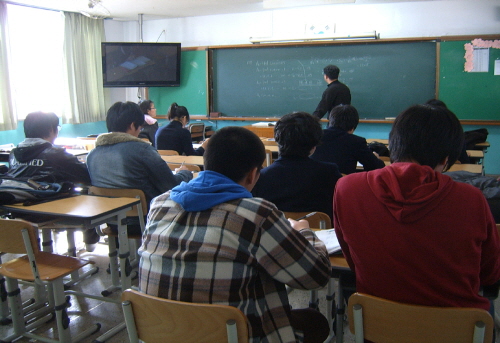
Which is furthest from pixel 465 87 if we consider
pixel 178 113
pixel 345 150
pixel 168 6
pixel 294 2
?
pixel 168 6

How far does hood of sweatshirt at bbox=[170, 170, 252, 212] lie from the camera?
3.77 feet

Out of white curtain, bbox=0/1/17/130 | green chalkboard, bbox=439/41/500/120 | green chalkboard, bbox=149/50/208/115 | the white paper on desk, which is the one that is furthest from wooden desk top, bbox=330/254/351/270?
green chalkboard, bbox=149/50/208/115

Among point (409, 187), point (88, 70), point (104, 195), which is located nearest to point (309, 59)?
point (88, 70)

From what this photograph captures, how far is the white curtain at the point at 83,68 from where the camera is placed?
6707mm

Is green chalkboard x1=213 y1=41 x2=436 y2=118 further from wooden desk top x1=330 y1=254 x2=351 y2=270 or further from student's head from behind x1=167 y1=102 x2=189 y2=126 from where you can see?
wooden desk top x1=330 y1=254 x2=351 y2=270

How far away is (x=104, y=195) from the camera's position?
8.28 feet

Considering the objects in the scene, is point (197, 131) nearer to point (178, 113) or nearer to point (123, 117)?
point (178, 113)

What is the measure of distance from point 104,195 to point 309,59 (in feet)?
15.4

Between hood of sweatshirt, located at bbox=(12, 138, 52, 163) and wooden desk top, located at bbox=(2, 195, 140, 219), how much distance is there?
1.38ft

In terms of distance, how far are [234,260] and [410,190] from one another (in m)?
0.49

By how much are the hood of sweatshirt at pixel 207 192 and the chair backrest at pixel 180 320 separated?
252 mm

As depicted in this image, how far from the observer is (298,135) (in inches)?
84.4

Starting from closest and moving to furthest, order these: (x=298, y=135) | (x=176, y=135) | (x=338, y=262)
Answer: (x=338, y=262) < (x=298, y=135) < (x=176, y=135)

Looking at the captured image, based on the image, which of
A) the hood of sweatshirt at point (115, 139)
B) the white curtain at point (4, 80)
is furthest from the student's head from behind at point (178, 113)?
the white curtain at point (4, 80)
